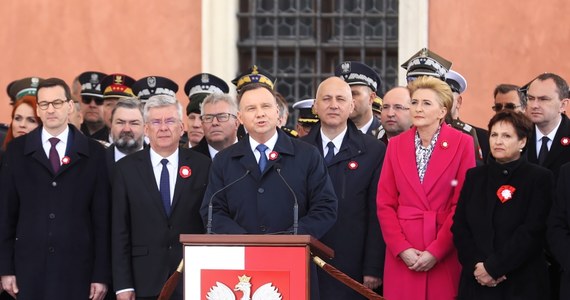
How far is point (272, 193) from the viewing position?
7625 millimetres

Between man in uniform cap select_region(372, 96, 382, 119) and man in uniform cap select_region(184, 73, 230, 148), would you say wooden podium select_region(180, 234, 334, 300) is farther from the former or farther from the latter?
man in uniform cap select_region(372, 96, 382, 119)

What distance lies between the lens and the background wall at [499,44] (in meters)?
12.5

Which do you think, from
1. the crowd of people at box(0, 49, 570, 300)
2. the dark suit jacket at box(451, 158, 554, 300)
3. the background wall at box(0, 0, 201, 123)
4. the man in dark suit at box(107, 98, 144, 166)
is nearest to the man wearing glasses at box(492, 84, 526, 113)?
the crowd of people at box(0, 49, 570, 300)

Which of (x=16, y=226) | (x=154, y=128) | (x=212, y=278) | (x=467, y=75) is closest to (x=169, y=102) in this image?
(x=154, y=128)

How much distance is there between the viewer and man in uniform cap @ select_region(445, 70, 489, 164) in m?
8.65

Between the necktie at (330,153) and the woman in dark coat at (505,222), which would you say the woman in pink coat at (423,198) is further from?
the necktie at (330,153)

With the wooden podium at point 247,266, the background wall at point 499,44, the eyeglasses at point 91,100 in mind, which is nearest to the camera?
the wooden podium at point 247,266

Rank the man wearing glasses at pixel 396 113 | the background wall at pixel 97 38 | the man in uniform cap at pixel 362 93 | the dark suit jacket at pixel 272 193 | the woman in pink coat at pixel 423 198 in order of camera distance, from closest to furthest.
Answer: the dark suit jacket at pixel 272 193
the woman in pink coat at pixel 423 198
the man wearing glasses at pixel 396 113
the man in uniform cap at pixel 362 93
the background wall at pixel 97 38

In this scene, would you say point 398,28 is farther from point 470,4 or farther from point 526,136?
point 526,136

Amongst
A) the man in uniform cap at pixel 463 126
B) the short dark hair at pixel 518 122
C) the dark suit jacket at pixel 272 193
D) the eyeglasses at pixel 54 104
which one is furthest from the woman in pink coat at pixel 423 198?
the eyeglasses at pixel 54 104

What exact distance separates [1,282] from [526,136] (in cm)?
299

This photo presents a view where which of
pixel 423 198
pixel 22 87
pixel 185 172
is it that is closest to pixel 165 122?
pixel 185 172

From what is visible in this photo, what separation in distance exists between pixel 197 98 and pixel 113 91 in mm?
816

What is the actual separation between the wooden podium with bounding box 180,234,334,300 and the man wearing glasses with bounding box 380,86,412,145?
2.34m
